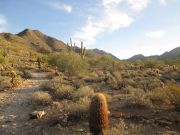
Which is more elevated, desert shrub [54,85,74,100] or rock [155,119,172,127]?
desert shrub [54,85,74,100]

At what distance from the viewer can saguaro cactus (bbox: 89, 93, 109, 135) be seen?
8586 mm

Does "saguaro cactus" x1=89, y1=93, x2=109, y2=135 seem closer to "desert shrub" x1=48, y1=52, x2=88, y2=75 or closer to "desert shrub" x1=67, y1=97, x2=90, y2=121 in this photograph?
"desert shrub" x1=67, y1=97, x2=90, y2=121

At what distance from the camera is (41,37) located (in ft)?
466

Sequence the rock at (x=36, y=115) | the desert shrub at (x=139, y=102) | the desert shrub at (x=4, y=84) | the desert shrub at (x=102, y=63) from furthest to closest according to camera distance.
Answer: the desert shrub at (x=102, y=63), the desert shrub at (x=4, y=84), the desert shrub at (x=139, y=102), the rock at (x=36, y=115)

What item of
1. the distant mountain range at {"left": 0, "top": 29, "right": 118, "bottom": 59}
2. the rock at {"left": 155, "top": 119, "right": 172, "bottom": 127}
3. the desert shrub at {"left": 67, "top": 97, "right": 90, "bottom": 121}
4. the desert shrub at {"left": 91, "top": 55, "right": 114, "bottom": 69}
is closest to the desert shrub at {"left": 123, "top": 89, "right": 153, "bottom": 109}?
the rock at {"left": 155, "top": 119, "right": 172, "bottom": 127}

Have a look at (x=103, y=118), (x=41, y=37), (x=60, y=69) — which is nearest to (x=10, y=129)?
(x=103, y=118)

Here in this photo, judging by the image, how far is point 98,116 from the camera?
859 cm

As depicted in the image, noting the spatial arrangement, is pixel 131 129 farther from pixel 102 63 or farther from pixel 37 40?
pixel 37 40

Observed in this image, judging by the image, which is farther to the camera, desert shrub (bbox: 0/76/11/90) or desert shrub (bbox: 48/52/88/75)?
desert shrub (bbox: 48/52/88/75)

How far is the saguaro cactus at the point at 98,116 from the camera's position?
8.59 metres

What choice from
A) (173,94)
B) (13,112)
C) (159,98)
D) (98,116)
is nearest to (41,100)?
(13,112)

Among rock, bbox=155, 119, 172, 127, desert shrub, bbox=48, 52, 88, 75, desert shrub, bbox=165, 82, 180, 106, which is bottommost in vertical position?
rock, bbox=155, 119, 172, 127

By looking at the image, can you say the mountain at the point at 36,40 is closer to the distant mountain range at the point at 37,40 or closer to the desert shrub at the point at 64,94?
the distant mountain range at the point at 37,40

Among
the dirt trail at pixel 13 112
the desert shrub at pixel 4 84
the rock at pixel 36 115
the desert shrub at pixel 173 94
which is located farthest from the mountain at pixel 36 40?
the desert shrub at pixel 173 94
